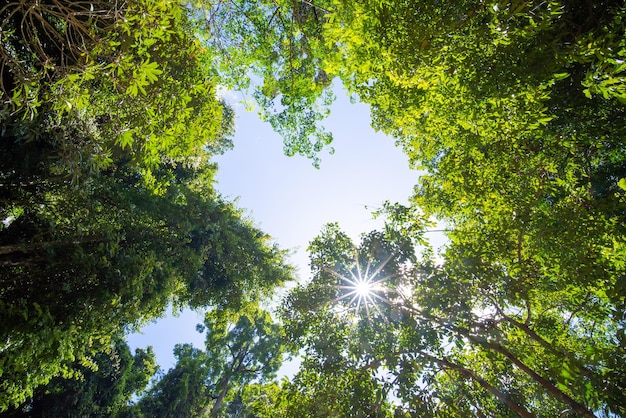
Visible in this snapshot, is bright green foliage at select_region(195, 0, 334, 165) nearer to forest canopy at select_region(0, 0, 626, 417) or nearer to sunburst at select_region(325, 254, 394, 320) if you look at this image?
forest canopy at select_region(0, 0, 626, 417)

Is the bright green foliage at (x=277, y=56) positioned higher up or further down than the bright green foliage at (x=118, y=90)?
higher up

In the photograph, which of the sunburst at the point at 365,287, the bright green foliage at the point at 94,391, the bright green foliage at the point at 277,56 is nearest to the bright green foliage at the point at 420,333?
the sunburst at the point at 365,287

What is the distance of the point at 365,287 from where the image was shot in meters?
6.86

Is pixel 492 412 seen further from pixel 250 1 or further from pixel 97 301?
pixel 250 1

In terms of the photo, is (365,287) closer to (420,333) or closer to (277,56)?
(420,333)

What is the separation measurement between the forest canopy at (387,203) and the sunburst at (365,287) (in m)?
0.06

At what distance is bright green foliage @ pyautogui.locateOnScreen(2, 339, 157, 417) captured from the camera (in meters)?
15.9

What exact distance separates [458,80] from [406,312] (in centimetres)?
465

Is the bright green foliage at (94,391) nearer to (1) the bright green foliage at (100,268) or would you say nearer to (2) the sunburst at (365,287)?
(1) the bright green foliage at (100,268)

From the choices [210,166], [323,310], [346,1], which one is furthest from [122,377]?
[346,1]

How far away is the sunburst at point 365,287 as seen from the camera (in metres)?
6.71

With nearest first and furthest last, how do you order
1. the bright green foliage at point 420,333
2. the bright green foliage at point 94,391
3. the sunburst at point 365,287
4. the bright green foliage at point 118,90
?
the bright green foliage at point 118,90 < the bright green foliage at point 420,333 < the sunburst at point 365,287 < the bright green foliage at point 94,391

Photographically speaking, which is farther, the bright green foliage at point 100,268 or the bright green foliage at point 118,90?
the bright green foliage at point 100,268

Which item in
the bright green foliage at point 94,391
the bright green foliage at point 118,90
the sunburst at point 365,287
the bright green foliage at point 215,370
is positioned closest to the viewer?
the bright green foliage at point 118,90
